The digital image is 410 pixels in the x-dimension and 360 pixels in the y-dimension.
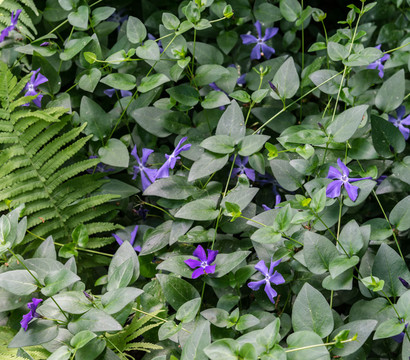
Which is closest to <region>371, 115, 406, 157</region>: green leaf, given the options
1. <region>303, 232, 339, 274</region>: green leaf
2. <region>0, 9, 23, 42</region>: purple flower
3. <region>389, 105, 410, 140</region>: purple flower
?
<region>389, 105, 410, 140</region>: purple flower

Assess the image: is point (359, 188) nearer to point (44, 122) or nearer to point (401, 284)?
point (401, 284)

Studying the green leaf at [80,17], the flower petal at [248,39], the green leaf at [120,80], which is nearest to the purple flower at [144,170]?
the green leaf at [120,80]

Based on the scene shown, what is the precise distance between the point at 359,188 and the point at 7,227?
1.12m

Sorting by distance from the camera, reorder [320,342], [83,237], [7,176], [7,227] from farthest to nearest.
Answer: [7,176]
[83,237]
[7,227]
[320,342]

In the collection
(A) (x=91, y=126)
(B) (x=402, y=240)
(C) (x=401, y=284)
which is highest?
(A) (x=91, y=126)

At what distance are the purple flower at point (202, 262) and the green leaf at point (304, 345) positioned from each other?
1.20 ft

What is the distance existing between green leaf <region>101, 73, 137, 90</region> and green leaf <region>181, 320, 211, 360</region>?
1028 millimetres

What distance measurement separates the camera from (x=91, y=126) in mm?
2129

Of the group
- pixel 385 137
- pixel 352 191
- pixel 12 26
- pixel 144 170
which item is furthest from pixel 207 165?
pixel 12 26

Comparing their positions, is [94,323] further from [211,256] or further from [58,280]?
[211,256]

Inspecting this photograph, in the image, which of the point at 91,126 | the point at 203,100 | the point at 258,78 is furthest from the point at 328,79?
the point at 91,126

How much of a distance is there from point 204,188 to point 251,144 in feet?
0.81

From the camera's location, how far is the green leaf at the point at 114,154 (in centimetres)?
204

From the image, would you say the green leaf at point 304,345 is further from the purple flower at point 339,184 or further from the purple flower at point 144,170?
the purple flower at point 144,170
